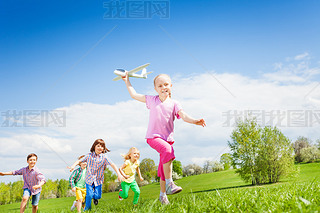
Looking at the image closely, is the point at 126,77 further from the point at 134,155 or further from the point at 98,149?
the point at 134,155

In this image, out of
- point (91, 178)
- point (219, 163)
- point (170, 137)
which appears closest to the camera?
point (170, 137)

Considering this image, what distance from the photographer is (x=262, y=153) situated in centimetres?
2503

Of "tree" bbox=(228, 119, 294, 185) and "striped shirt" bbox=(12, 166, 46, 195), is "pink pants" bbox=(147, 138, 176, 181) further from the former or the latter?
"tree" bbox=(228, 119, 294, 185)

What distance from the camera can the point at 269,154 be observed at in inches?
984

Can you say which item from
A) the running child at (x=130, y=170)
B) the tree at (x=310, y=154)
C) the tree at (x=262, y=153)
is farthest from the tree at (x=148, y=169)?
the tree at (x=310, y=154)

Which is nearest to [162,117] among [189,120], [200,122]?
[189,120]

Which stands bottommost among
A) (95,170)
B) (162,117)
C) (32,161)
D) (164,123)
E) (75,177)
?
(75,177)

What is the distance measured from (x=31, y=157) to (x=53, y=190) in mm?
25821

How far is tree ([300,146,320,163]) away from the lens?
3553 centimetres

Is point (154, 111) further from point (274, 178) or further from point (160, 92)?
point (274, 178)

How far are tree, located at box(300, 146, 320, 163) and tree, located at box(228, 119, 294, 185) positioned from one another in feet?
41.6

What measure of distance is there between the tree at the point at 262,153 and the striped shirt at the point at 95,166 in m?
20.4

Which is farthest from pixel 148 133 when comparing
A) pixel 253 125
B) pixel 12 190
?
pixel 12 190

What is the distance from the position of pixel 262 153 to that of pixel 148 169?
35.6ft
